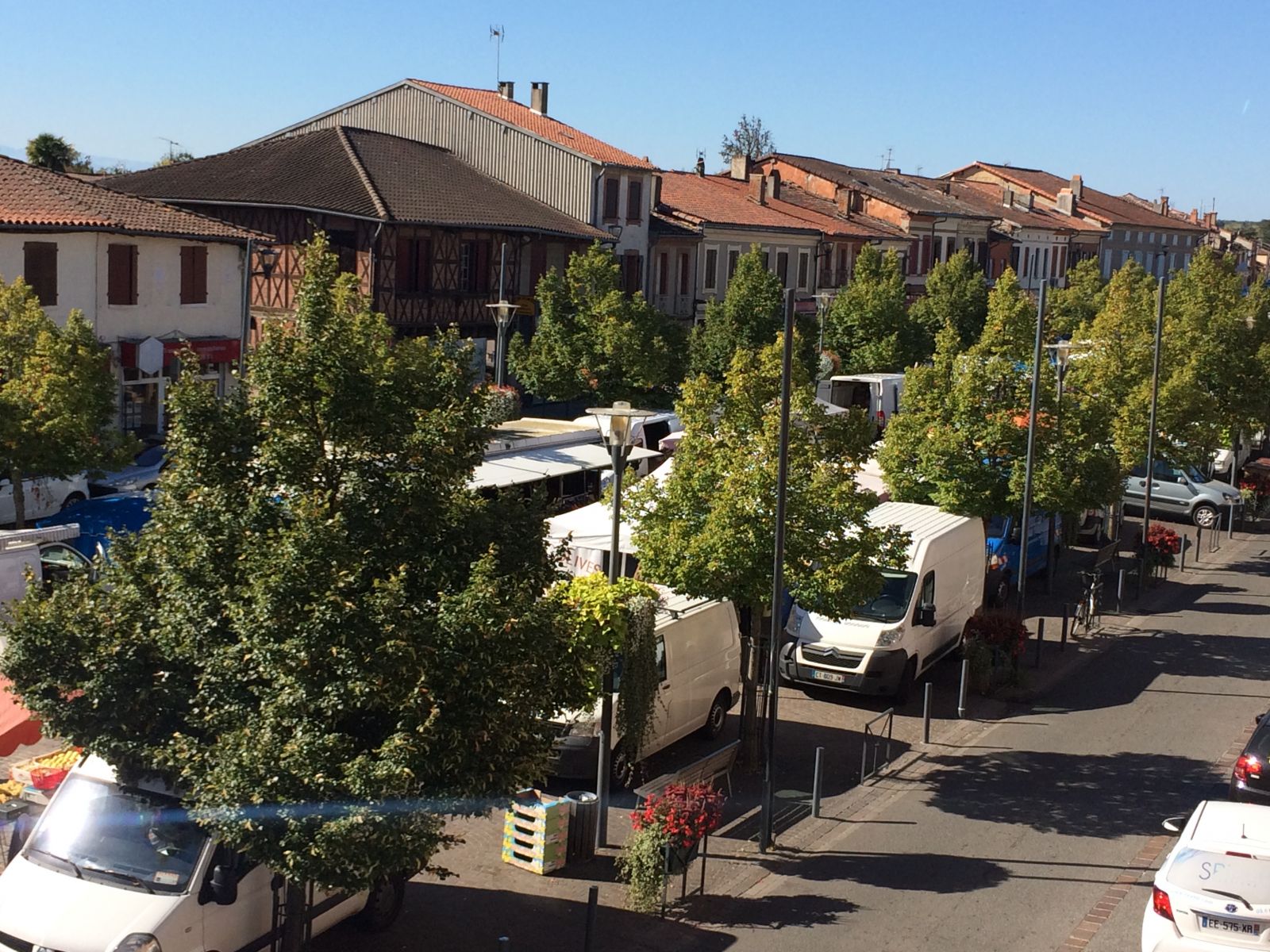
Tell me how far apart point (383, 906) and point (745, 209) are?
49211 millimetres

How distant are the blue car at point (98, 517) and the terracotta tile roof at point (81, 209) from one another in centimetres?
807

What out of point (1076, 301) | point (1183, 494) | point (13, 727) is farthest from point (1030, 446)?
point (1076, 301)

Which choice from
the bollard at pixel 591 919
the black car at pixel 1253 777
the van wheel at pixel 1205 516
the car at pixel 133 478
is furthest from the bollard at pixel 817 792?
the van wheel at pixel 1205 516

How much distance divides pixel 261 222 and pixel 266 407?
31.1 meters

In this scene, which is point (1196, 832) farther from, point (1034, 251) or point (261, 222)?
point (1034, 251)

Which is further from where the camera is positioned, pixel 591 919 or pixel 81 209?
pixel 81 209

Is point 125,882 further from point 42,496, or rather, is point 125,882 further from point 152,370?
point 152,370

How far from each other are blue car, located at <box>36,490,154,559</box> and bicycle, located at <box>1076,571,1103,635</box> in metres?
15.9

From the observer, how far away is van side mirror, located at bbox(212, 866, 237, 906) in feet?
32.0

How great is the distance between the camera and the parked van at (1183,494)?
36969 mm

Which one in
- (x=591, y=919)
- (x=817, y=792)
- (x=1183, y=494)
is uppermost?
(x=1183, y=494)

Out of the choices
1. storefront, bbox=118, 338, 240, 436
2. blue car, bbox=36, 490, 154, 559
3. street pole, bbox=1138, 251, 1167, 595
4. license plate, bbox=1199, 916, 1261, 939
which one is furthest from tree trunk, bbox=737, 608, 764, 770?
storefront, bbox=118, 338, 240, 436

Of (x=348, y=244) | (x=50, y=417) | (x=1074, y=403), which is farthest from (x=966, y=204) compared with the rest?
(x=50, y=417)

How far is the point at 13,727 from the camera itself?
12625 millimetres
